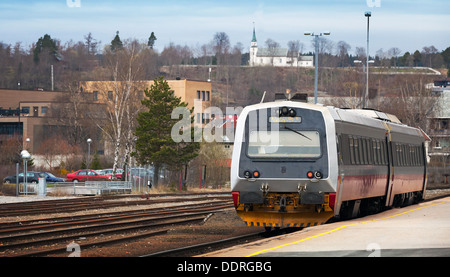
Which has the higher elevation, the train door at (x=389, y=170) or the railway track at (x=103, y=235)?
the train door at (x=389, y=170)

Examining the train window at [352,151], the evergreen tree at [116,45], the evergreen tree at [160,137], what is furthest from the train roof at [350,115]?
the evergreen tree at [116,45]

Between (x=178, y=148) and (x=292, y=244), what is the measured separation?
40659 mm

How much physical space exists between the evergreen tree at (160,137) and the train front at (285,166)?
33742 millimetres

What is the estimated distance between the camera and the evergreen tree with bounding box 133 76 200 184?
172 feet

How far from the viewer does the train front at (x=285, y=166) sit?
1791 cm

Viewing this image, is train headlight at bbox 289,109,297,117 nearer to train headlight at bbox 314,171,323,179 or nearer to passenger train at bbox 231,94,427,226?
passenger train at bbox 231,94,427,226

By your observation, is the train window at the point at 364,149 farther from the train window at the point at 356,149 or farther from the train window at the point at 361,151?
the train window at the point at 356,149

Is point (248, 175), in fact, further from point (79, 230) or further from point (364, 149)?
point (79, 230)

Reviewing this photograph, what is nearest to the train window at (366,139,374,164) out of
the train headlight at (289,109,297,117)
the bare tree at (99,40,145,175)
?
the train headlight at (289,109,297,117)

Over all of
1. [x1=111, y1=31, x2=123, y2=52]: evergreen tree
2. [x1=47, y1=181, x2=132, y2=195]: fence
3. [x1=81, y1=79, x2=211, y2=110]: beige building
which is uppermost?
[x1=111, y1=31, x2=123, y2=52]: evergreen tree

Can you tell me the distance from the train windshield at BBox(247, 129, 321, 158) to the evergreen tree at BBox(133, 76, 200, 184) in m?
33.8

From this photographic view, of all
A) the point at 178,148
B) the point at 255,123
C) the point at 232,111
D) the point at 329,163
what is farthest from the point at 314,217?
the point at 232,111
